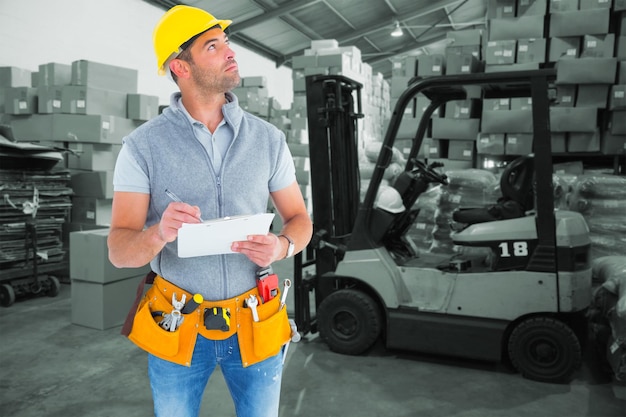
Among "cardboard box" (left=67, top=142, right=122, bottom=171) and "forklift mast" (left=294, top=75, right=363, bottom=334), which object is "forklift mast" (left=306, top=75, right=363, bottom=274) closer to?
"forklift mast" (left=294, top=75, right=363, bottom=334)

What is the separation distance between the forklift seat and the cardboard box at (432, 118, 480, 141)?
247 centimetres

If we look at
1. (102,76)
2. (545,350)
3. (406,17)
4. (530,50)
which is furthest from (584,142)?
(406,17)

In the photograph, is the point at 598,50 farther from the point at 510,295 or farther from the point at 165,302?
the point at 165,302

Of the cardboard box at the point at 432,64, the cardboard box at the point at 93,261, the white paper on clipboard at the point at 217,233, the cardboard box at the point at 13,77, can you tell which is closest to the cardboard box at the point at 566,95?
the cardboard box at the point at 432,64

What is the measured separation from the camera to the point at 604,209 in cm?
480

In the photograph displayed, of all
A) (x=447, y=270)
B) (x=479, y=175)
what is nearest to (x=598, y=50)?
(x=479, y=175)

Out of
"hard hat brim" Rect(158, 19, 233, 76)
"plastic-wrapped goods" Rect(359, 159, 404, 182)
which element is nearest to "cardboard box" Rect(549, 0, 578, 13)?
"plastic-wrapped goods" Rect(359, 159, 404, 182)

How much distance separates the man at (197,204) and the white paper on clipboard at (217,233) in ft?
0.08

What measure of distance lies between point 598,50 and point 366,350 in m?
3.94

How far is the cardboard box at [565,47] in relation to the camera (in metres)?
5.65

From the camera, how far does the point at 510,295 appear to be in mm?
3584

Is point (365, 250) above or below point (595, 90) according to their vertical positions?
below

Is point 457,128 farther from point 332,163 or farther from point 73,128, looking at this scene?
point 73,128

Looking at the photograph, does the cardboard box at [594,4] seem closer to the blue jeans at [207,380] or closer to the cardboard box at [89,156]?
the cardboard box at [89,156]
